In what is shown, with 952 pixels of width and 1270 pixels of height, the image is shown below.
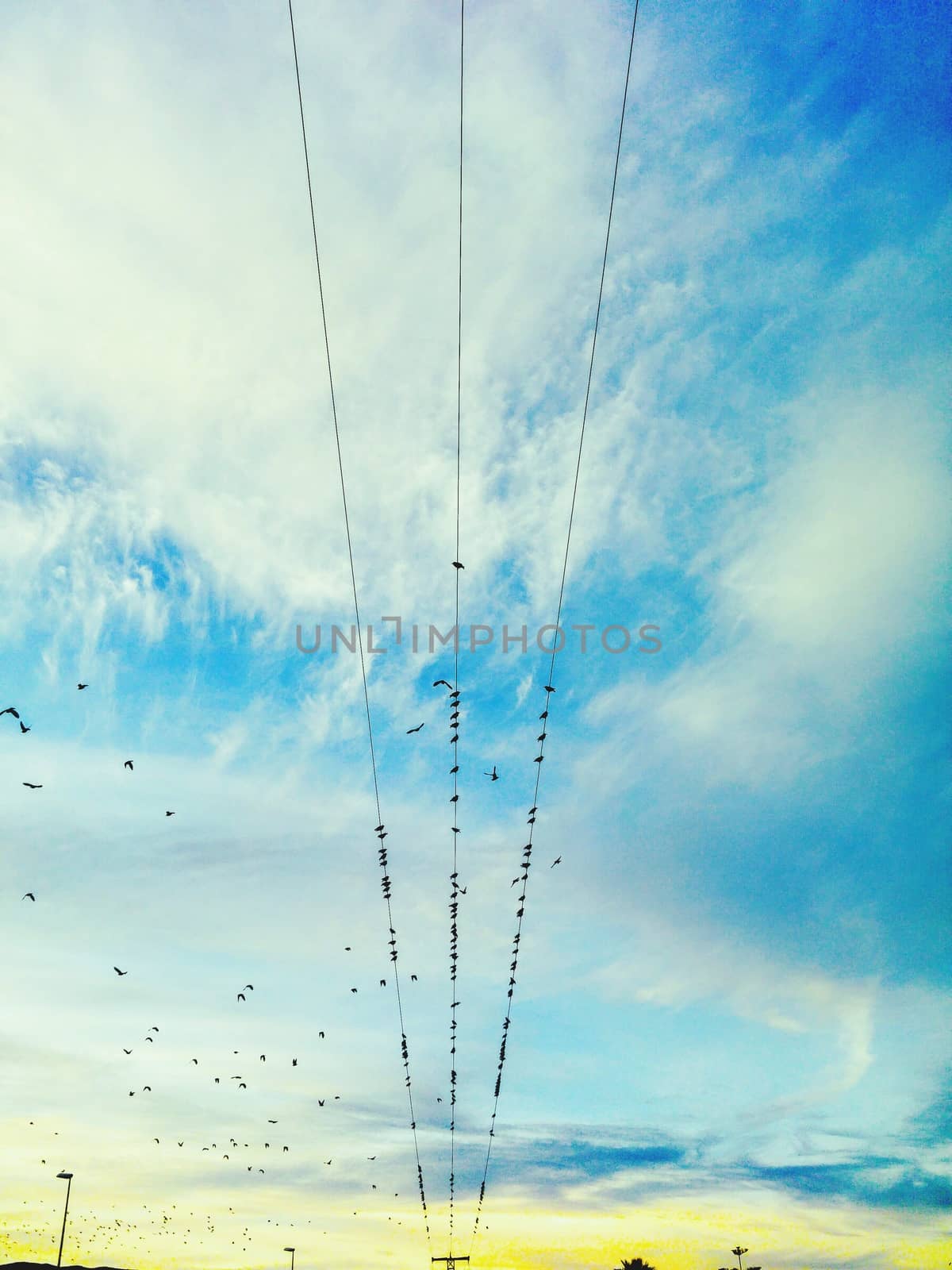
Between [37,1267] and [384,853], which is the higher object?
[384,853]

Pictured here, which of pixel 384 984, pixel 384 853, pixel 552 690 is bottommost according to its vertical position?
pixel 384 984

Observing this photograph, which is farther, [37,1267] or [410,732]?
[37,1267]

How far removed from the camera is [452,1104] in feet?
192

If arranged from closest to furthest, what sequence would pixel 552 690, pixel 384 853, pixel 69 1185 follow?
pixel 552 690
pixel 384 853
pixel 69 1185

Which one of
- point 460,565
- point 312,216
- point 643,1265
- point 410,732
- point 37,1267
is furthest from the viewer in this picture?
point 643,1265

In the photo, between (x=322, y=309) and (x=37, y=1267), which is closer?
(x=322, y=309)

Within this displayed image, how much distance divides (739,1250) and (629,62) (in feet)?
440

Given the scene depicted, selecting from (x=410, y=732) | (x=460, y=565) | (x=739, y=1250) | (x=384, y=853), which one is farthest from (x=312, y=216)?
(x=739, y=1250)

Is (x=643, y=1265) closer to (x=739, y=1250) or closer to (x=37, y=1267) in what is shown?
(x=739, y=1250)

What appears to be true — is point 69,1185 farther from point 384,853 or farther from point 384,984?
point 384,853

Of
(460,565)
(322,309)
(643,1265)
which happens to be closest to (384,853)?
(460,565)

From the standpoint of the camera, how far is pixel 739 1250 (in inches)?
4601

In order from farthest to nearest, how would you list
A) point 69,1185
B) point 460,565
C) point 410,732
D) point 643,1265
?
1. point 643,1265
2. point 69,1185
3. point 410,732
4. point 460,565

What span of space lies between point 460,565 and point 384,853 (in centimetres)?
1359
